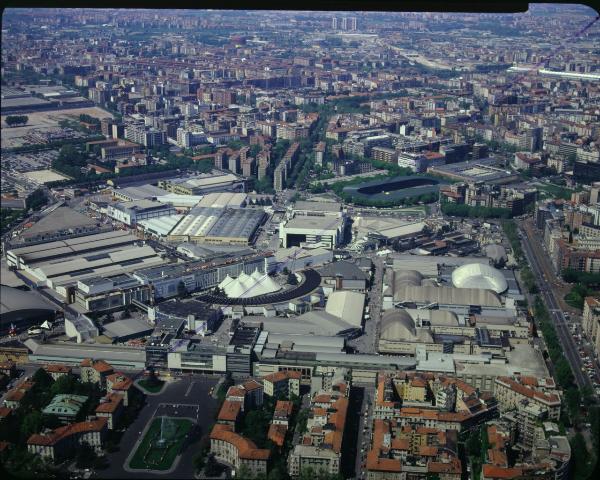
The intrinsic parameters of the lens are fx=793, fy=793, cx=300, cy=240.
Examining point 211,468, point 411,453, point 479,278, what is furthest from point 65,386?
point 479,278

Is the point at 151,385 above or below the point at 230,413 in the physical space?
below

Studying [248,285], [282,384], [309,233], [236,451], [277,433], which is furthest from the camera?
[309,233]

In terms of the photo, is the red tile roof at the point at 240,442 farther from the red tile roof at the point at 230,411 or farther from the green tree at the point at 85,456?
the green tree at the point at 85,456

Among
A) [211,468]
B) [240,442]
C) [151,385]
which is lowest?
[151,385]

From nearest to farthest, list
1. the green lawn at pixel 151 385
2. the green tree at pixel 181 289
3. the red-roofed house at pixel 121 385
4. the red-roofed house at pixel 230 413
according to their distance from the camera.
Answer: the red-roofed house at pixel 230 413 → the red-roofed house at pixel 121 385 → the green lawn at pixel 151 385 → the green tree at pixel 181 289

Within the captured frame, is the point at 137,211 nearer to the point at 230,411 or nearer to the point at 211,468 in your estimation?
the point at 230,411

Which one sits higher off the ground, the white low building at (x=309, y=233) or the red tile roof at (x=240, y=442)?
the red tile roof at (x=240, y=442)

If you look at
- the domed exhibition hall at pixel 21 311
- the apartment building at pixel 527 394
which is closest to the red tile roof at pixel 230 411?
the apartment building at pixel 527 394
